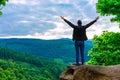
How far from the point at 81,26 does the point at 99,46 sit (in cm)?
2308

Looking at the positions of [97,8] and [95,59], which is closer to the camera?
[97,8]

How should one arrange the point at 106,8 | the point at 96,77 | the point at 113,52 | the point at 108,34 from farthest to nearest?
the point at 108,34
the point at 113,52
the point at 106,8
the point at 96,77

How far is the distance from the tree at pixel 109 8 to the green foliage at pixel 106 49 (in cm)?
343

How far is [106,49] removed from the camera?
47.2 meters

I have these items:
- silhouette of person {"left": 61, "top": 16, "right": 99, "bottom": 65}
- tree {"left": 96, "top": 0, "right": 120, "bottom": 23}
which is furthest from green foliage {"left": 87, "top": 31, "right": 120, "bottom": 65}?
silhouette of person {"left": 61, "top": 16, "right": 99, "bottom": 65}

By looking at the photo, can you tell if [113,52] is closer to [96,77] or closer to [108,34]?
[108,34]

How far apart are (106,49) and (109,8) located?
769 centimetres

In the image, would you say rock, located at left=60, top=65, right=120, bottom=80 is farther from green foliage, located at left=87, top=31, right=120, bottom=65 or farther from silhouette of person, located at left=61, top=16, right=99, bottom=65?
green foliage, located at left=87, top=31, right=120, bottom=65

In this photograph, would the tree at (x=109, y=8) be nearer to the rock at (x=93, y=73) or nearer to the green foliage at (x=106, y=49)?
the green foliage at (x=106, y=49)

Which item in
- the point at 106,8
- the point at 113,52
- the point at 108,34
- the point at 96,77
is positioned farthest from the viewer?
the point at 108,34

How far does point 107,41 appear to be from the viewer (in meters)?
46.4

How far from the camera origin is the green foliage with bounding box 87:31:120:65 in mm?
44219

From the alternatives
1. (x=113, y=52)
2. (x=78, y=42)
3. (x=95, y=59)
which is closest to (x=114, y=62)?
(x=113, y=52)

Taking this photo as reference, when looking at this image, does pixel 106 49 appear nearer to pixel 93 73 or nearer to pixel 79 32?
pixel 79 32
